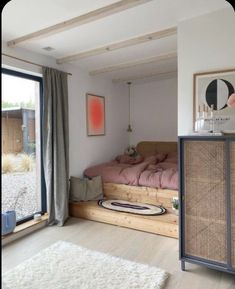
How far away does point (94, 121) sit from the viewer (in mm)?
4586

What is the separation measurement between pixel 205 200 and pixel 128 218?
4.62 feet

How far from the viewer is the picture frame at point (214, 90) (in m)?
2.38

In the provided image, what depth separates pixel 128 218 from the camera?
3.36 metres

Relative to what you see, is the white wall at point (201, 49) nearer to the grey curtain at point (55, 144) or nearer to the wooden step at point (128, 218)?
the wooden step at point (128, 218)

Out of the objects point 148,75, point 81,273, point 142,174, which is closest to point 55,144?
point 142,174

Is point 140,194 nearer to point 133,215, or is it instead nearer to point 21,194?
point 133,215

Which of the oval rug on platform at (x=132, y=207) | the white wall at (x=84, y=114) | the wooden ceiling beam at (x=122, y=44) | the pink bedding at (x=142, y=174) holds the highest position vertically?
the wooden ceiling beam at (x=122, y=44)

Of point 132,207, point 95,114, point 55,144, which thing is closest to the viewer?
point 55,144

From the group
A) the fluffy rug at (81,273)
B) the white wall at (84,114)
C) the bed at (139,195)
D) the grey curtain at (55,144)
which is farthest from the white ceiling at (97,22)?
the fluffy rug at (81,273)

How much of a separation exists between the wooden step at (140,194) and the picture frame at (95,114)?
3.65ft

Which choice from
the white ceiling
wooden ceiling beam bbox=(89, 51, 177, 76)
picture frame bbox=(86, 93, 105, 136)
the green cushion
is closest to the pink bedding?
the green cushion

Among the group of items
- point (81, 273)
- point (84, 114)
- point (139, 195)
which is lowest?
point (81, 273)

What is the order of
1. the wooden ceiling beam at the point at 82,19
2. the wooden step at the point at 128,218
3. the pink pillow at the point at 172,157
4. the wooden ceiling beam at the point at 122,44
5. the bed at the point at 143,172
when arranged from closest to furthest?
the wooden ceiling beam at the point at 82,19, the wooden ceiling beam at the point at 122,44, the wooden step at the point at 128,218, the bed at the point at 143,172, the pink pillow at the point at 172,157

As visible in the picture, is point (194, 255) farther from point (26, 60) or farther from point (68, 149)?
point (26, 60)
